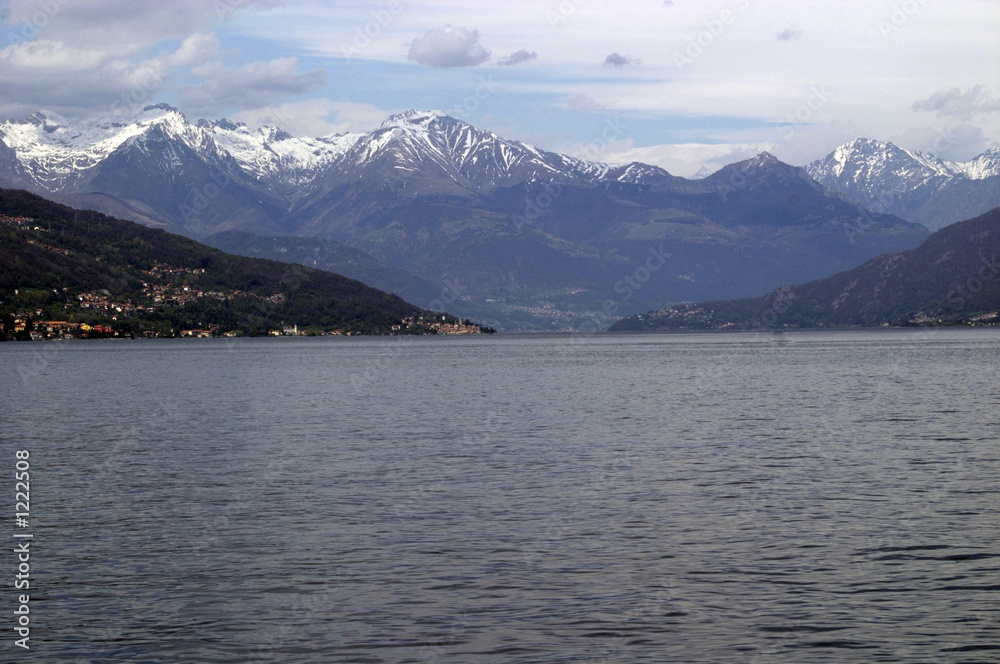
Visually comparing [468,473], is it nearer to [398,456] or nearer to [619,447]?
[398,456]

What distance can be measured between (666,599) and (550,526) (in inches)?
364

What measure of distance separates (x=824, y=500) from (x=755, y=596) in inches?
554

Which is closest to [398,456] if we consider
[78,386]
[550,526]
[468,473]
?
[468,473]

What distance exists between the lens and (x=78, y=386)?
385 ft

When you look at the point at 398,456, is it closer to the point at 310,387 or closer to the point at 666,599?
the point at 666,599

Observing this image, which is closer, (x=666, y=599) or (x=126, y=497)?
(x=666, y=599)

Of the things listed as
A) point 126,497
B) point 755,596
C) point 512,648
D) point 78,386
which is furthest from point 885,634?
point 78,386

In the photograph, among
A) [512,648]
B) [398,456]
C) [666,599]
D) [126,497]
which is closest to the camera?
[512,648]

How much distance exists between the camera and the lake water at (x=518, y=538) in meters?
23.2

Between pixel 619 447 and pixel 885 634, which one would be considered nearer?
pixel 885 634

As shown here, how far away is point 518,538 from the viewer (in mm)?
32625

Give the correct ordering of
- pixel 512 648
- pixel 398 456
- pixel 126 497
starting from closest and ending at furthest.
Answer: pixel 512 648 < pixel 126 497 < pixel 398 456

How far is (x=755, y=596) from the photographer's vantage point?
25875 mm

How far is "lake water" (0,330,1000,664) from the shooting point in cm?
2322
